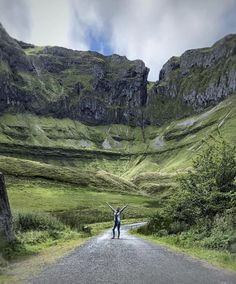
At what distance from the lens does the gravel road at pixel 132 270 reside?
19.2 meters

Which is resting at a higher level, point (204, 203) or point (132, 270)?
point (204, 203)

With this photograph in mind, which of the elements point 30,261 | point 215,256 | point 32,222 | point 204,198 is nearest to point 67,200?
point 32,222

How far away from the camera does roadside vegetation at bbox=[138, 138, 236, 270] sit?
116 ft

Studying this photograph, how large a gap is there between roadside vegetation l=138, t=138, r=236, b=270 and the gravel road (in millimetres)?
6880

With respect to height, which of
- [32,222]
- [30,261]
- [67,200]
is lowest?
[30,261]

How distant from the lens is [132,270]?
22.0 metres

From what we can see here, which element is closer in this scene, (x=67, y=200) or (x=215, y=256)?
(x=215, y=256)

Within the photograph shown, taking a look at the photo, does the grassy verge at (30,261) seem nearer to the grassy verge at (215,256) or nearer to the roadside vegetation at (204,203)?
the grassy verge at (215,256)

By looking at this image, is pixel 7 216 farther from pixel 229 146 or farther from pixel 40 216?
pixel 229 146

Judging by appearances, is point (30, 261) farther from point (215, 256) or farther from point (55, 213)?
point (55, 213)

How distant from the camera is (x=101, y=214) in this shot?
4855 inches

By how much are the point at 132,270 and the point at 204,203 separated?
21.1 m

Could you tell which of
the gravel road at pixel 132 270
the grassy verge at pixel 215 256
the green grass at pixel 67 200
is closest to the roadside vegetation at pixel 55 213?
the green grass at pixel 67 200

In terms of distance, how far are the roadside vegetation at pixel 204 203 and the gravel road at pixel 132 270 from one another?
6.88 meters
